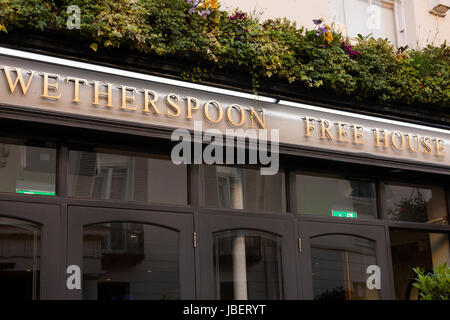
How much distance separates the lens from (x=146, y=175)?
21.6 ft

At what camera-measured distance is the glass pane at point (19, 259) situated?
5.60 metres

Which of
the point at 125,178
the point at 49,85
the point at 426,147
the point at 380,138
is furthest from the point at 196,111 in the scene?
the point at 426,147

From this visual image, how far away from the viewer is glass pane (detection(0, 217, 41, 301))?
5602 mm

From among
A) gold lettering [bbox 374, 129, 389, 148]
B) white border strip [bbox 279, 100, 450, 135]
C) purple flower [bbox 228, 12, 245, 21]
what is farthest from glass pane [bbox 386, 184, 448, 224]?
purple flower [bbox 228, 12, 245, 21]

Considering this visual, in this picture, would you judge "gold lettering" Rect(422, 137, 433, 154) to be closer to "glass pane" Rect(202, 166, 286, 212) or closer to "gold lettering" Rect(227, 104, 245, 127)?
"glass pane" Rect(202, 166, 286, 212)

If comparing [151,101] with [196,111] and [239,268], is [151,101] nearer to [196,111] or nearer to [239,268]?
[196,111]

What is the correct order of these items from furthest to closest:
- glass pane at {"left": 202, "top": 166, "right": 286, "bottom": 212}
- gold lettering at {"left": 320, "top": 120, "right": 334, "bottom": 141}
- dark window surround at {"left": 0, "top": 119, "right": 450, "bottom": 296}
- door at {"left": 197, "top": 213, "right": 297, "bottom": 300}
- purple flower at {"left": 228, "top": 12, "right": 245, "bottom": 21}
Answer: gold lettering at {"left": 320, "top": 120, "right": 334, "bottom": 141}
purple flower at {"left": 228, "top": 12, "right": 245, "bottom": 21}
glass pane at {"left": 202, "top": 166, "right": 286, "bottom": 212}
door at {"left": 197, "top": 213, "right": 297, "bottom": 300}
dark window surround at {"left": 0, "top": 119, "right": 450, "bottom": 296}

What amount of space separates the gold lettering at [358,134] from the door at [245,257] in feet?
4.47

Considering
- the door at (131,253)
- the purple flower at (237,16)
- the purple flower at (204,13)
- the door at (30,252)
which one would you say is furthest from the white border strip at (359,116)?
the door at (30,252)

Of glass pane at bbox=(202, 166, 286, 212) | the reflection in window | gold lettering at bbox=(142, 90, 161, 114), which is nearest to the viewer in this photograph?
gold lettering at bbox=(142, 90, 161, 114)

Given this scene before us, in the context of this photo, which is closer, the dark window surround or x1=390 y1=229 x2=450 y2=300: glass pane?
the dark window surround

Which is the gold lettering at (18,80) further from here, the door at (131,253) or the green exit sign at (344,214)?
the green exit sign at (344,214)

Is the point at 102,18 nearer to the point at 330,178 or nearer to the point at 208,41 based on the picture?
the point at 208,41

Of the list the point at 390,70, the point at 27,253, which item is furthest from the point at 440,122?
the point at 27,253
